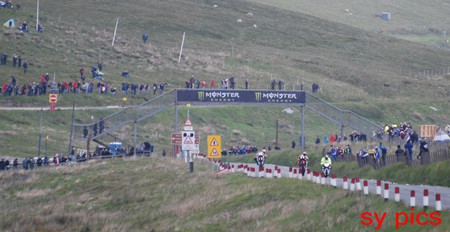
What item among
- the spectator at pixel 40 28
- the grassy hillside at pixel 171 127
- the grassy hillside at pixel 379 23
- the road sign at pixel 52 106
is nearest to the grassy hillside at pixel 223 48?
the spectator at pixel 40 28

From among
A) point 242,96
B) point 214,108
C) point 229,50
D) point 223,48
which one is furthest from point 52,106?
point 223,48

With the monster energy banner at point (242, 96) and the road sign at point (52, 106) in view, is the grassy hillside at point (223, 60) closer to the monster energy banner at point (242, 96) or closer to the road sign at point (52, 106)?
the road sign at point (52, 106)

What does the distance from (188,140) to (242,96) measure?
26728mm

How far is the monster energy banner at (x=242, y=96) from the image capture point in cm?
7450

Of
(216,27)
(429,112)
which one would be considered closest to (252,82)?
(429,112)

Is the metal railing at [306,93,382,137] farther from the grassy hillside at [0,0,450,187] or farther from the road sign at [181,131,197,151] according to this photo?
the road sign at [181,131,197,151]

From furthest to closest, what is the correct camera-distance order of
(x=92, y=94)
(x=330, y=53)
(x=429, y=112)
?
(x=330, y=53), (x=429, y=112), (x=92, y=94)

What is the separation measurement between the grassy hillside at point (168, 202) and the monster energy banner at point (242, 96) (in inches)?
476

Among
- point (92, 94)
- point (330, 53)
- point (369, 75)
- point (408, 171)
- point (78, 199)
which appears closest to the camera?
point (408, 171)

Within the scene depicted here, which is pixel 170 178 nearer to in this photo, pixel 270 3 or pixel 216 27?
pixel 216 27

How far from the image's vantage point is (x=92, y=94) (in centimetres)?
9556

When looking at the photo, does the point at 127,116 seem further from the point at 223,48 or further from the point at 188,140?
the point at 223,48

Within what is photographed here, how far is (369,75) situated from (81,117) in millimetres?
50800

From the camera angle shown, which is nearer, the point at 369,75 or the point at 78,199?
the point at 78,199
